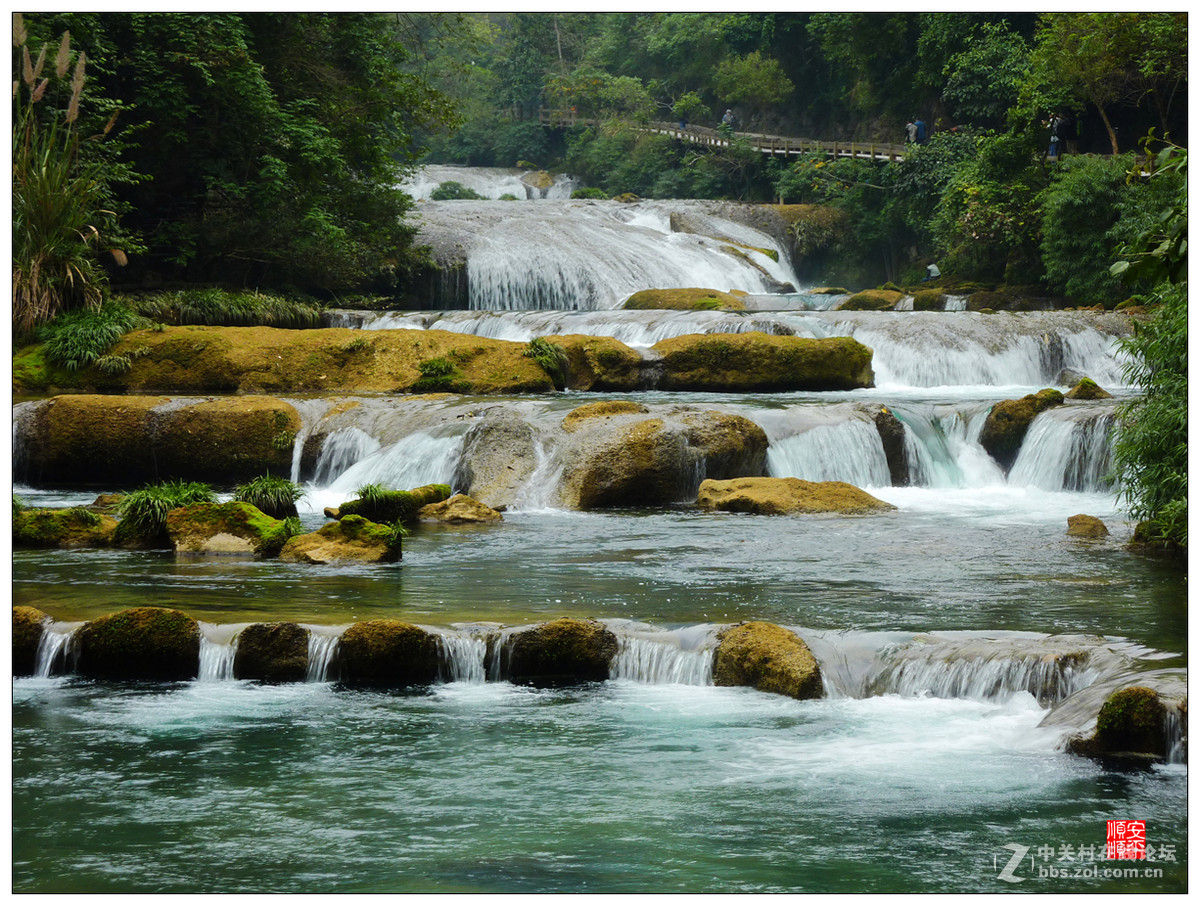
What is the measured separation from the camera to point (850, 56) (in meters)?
41.5

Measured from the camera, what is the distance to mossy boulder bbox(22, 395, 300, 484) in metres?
15.1

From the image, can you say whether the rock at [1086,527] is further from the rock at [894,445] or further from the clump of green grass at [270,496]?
the clump of green grass at [270,496]

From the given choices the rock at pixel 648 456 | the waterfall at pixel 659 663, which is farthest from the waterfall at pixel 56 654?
the rock at pixel 648 456

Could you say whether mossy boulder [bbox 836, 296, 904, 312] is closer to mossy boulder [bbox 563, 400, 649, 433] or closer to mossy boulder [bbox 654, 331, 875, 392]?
mossy boulder [bbox 654, 331, 875, 392]

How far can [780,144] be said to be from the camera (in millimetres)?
44625

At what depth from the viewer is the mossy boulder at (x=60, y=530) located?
36.6 feet

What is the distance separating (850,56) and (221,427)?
31899mm

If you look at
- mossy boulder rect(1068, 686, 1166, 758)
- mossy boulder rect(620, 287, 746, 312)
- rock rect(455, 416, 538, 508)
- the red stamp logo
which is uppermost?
mossy boulder rect(620, 287, 746, 312)

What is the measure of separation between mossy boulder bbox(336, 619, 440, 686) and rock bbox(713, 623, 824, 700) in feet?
5.70

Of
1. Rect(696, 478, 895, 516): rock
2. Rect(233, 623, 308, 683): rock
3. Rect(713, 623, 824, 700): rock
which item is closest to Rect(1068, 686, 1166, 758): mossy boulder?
Rect(713, 623, 824, 700): rock

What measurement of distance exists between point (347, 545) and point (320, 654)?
320 cm

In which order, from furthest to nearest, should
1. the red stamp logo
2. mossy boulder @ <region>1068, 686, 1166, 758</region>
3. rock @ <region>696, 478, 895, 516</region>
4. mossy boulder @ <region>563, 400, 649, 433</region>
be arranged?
1. mossy boulder @ <region>563, 400, 649, 433</region>
2. rock @ <region>696, 478, 895, 516</region>
3. mossy boulder @ <region>1068, 686, 1166, 758</region>
4. the red stamp logo

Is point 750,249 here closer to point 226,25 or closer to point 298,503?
point 226,25

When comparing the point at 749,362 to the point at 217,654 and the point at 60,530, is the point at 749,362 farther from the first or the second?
the point at 217,654
